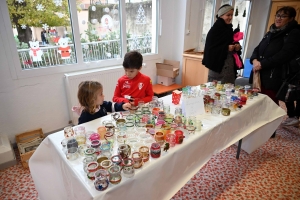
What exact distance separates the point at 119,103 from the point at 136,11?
2.04 metres

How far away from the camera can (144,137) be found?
1.12m

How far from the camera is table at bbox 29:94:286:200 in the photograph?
87cm

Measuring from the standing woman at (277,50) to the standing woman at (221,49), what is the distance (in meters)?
0.27

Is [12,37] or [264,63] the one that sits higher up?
[12,37]

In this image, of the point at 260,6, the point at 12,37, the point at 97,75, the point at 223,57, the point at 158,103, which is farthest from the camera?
the point at 260,6

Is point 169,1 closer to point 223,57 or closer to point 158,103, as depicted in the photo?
point 223,57

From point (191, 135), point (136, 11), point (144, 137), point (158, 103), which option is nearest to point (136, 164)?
point (144, 137)

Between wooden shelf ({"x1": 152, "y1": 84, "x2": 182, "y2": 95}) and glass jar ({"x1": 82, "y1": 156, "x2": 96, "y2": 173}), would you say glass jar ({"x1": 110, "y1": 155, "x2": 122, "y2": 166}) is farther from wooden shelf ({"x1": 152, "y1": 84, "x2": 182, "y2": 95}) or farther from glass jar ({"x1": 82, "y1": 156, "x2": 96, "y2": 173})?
wooden shelf ({"x1": 152, "y1": 84, "x2": 182, "y2": 95})

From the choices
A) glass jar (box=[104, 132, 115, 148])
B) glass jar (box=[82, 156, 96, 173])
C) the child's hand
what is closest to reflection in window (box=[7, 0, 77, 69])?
the child's hand

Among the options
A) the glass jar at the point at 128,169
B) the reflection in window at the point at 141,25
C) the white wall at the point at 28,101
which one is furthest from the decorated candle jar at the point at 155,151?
the reflection in window at the point at 141,25

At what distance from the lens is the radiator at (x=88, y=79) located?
2387 mm

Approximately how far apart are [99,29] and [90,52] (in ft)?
1.12

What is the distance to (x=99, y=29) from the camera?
2680mm

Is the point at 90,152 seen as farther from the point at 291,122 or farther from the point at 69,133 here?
the point at 291,122
